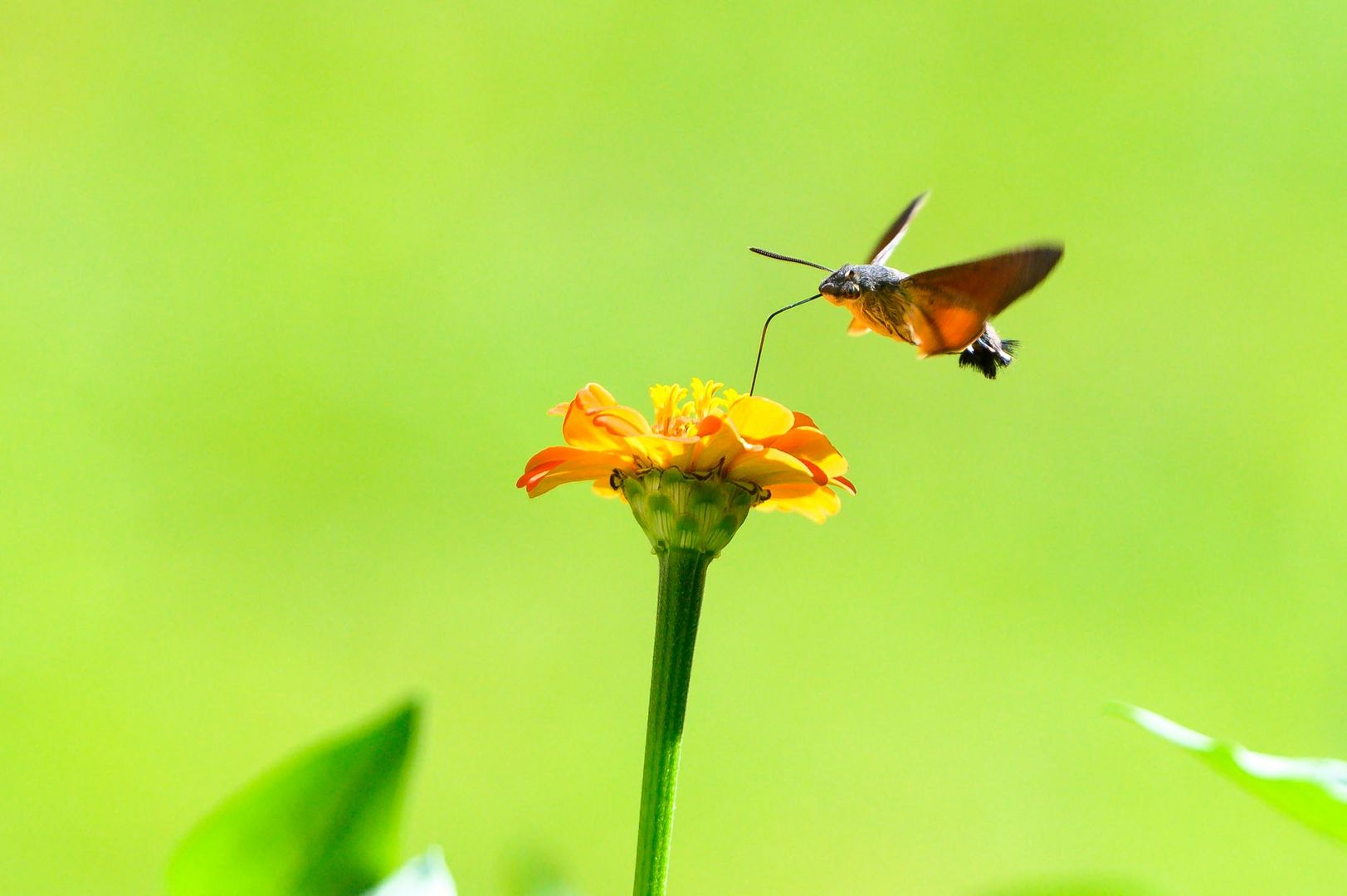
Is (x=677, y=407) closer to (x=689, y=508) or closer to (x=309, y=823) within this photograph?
(x=689, y=508)

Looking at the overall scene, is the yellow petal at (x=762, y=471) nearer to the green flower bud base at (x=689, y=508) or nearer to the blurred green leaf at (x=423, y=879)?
the green flower bud base at (x=689, y=508)

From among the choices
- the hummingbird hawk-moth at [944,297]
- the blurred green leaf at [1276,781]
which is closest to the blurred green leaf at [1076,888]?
the blurred green leaf at [1276,781]

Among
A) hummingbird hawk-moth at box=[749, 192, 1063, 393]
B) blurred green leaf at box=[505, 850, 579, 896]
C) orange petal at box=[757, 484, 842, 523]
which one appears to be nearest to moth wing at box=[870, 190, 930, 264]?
hummingbird hawk-moth at box=[749, 192, 1063, 393]

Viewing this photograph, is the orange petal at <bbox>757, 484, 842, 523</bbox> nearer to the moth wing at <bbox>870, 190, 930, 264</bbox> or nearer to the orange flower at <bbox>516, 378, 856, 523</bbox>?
the orange flower at <bbox>516, 378, 856, 523</bbox>

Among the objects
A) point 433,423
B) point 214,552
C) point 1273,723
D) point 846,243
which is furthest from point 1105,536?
point 214,552

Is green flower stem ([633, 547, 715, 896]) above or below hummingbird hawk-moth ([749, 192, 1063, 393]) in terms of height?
below

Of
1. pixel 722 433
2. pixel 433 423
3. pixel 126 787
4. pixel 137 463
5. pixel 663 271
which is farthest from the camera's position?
pixel 663 271

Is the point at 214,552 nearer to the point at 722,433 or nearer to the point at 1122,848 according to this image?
the point at 1122,848

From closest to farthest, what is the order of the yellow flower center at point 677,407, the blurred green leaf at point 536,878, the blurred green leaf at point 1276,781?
the blurred green leaf at point 1276,781
the blurred green leaf at point 536,878
the yellow flower center at point 677,407
